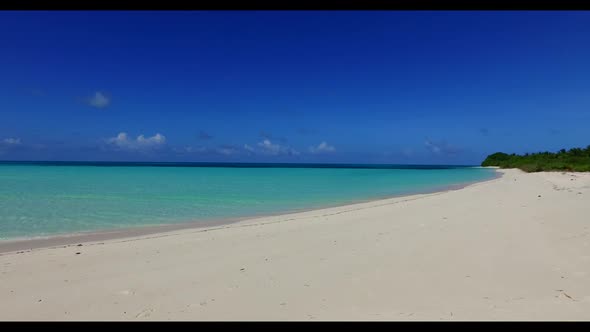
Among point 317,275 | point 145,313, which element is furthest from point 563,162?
point 145,313

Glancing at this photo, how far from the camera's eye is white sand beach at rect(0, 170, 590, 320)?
3.37 meters

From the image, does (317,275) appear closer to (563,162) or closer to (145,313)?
(145,313)

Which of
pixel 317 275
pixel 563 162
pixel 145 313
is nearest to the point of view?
pixel 145 313

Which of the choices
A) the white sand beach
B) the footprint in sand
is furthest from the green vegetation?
the footprint in sand

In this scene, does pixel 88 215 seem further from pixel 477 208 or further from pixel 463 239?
pixel 477 208

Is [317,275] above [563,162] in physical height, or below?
below

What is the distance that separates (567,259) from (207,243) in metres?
6.29

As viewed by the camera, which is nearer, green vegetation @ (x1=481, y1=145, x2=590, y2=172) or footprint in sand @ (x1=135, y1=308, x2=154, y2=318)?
footprint in sand @ (x1=135, y1=308, x2=154, y2=318)

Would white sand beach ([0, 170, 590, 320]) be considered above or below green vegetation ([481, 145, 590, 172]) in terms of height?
below

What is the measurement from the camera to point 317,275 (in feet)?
14.9

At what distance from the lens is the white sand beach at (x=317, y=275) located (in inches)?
132

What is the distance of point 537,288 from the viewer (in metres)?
3.75

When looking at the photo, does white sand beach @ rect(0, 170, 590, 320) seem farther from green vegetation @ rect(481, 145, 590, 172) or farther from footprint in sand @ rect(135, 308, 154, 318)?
green vegetation @ rect(481, 145, 590, 172)

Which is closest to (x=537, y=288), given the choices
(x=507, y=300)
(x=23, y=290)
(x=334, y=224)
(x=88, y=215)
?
(x=507, y=300)
